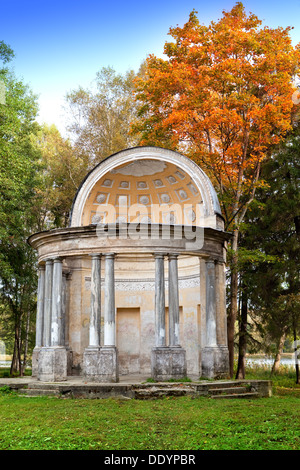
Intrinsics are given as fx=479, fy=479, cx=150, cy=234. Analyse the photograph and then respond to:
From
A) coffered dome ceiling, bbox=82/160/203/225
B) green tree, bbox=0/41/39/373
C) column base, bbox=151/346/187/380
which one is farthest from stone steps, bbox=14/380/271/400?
green tree, bbox=0/41/39/373

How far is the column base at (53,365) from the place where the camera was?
1592 centimetres

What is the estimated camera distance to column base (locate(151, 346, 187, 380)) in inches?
603

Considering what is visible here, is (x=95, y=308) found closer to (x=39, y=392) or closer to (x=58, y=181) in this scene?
(x=39, y=392)

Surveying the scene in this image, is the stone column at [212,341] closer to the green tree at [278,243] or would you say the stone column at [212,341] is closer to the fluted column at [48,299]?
the fluted column at [48,299]

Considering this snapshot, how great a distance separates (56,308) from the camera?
16.5 m

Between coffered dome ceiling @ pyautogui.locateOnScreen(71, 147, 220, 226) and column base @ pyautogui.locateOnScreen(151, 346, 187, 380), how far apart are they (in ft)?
17.4

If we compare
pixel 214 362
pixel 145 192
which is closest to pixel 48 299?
pixel 145 192

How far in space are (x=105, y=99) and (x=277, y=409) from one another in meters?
24.5

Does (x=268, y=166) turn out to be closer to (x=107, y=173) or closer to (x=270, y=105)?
(x=270, y=105)

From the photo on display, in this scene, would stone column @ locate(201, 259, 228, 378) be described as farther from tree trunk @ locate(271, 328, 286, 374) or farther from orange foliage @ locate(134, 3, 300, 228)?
tree trunk @ locate(271, 328, 286, 374)

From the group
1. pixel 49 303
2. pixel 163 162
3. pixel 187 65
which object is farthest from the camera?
pixel 187 65

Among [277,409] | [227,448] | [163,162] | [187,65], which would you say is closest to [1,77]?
[187,65]

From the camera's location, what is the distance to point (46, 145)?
3216 centimetres

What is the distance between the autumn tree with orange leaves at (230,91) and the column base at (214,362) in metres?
3.45
